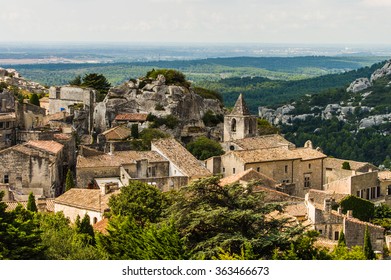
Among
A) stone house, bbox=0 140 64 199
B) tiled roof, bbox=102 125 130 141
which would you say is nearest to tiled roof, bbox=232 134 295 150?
tiled roof, bbox=102 125 130 141

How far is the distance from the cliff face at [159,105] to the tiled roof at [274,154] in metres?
7.49

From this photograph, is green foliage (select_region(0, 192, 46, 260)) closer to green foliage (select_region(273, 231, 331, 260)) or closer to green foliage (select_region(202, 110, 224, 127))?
green foliage (select_region(273, 231, 331, 260))

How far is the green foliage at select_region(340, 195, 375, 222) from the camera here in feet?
108

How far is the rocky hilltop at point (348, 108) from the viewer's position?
107125mm

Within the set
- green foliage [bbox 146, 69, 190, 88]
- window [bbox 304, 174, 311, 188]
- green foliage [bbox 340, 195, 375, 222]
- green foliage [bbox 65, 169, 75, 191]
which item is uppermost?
green foliage [bbox 146, 69, 190, 88]

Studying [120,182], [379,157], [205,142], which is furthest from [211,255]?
[379,157]

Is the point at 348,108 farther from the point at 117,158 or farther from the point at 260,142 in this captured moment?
the point at 117,158

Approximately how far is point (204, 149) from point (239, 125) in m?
3.87

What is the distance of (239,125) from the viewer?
137ft

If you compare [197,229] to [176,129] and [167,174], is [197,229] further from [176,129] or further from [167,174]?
[176,129]

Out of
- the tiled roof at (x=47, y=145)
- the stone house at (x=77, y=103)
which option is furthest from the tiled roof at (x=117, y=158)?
the stone house at (x=77, y=103)

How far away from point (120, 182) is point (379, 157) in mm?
60794

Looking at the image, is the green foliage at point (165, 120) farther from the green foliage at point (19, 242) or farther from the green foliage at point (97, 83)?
the green foliage at point (19, 242)

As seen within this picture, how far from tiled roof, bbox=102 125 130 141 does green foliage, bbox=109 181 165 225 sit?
43.2 feet
